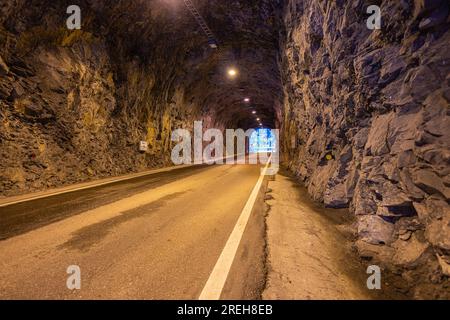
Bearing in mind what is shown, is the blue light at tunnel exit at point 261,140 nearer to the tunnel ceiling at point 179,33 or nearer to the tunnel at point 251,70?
the tunnel ceiling at point 179,33

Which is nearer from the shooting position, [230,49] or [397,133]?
[397,133]

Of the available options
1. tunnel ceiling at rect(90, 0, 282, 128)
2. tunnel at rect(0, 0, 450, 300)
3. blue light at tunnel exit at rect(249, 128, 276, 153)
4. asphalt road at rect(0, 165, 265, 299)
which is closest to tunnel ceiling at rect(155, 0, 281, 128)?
tunnel ceiling at rect(90, 0, 282, 128)

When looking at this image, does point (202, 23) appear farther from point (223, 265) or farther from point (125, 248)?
point (223, 265)

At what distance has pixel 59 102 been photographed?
1039 centimetres

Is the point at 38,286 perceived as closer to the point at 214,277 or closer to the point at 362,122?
the point at 214,277

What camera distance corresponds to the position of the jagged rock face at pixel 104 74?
342 inches

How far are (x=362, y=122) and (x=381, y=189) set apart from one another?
6.15 feet

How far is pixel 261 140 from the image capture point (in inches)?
2955

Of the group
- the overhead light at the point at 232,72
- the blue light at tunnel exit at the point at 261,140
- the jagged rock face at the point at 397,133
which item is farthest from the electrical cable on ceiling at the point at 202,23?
the blue light at tunnel exit at the point at 261,140

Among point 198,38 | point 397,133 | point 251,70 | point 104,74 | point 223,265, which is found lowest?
point 223,265

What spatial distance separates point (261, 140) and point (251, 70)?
2162 inches

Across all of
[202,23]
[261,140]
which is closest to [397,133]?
[202,23]

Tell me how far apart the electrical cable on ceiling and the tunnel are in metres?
0.12
